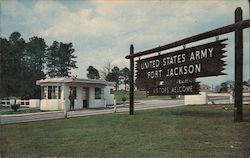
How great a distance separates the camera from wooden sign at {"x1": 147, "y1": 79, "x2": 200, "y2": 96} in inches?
375

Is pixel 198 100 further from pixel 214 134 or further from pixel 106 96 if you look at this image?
pixel 214 134

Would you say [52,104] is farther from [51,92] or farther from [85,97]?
[85,97]

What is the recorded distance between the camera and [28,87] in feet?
90.0

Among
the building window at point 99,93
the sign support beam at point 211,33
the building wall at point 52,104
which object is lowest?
the building wall at point 52,104

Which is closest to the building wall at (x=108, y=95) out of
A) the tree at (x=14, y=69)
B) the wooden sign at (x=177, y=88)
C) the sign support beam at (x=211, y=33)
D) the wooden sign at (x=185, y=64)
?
the tree at (x=14, y=69)

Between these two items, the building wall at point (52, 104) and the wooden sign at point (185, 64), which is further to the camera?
the building wall at point (52, 104)

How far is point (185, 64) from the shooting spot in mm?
9227

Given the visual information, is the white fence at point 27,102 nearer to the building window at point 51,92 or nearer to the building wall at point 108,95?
the building window at point 51,92

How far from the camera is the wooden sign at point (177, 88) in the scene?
31.2ft

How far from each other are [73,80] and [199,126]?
17773mm

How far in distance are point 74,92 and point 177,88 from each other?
57.8 feet

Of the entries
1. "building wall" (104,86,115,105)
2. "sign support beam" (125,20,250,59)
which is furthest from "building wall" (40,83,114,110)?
"sign support beam" (125,20,250,59)

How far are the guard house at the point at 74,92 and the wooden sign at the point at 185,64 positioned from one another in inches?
545

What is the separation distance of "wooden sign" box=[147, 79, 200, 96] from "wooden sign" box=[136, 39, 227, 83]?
24 cm
